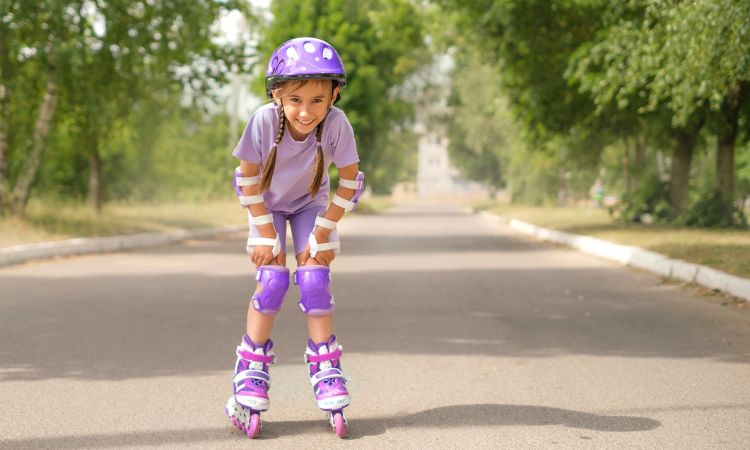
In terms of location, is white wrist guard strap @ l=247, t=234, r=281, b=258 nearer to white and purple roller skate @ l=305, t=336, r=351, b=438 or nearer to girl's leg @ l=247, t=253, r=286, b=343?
girl's leg @ l=247, t=253, r=286, b=343

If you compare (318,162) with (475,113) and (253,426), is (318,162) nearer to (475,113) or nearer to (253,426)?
(253,426)

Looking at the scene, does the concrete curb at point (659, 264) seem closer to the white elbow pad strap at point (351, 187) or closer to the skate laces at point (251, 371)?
the white elbow pad strap at point (351, 187)

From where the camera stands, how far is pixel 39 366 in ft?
20.3

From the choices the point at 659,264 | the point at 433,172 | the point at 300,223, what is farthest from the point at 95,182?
the point at 433,172

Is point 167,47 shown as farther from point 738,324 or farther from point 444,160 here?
point 444,160

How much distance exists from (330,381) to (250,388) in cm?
36

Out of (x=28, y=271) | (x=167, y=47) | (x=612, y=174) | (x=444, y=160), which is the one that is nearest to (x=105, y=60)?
(x=167, y=47)

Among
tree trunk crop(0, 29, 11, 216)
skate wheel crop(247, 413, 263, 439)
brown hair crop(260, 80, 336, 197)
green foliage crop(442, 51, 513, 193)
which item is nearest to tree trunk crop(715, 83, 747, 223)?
tree trunk crop(0, 29, 11, 216)

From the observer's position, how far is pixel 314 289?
4.43 m

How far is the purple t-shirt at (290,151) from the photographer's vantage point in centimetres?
438

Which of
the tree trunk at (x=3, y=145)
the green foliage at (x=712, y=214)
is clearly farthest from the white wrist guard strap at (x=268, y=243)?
the green foliage at (x=712, y=214)

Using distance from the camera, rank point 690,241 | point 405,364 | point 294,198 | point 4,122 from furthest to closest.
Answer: point 4,122 → point 690,241 → point 405,364 → point 294,198

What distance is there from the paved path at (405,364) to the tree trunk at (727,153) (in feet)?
33.4

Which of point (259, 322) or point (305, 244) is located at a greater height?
point (305, 244)
